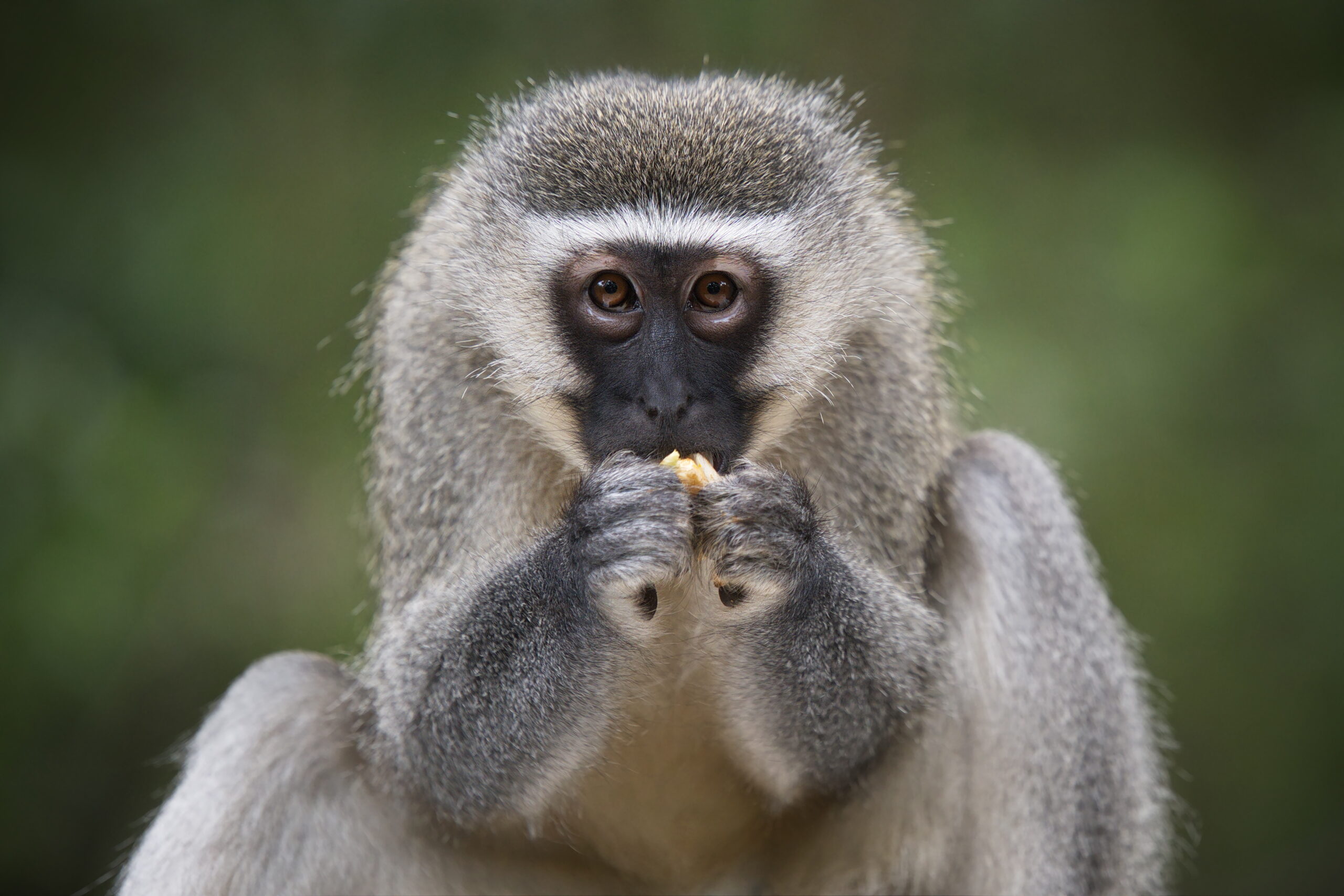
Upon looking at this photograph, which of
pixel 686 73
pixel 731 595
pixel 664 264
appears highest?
pixel 686 73

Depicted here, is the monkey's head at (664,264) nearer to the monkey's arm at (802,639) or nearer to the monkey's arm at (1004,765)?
the monkey's arm at (802,639)

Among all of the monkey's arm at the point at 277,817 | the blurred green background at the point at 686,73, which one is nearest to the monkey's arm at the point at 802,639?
the monkey's arm at the point at 277,817

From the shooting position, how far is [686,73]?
5375 millimetres

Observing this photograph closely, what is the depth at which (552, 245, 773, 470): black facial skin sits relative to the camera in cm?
295

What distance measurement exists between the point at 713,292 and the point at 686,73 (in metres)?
2.54

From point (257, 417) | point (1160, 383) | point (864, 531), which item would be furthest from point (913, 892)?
point (257, 417)

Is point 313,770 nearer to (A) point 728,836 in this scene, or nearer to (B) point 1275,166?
(A) point 728,836

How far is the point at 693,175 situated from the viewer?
3152 mm

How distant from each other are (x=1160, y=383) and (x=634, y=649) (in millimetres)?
3490

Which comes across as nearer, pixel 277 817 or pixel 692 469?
pixel 692 469

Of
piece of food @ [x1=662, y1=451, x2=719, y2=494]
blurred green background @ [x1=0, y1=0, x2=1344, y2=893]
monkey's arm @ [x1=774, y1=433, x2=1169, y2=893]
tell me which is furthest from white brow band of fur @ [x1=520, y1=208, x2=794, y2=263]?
blurred green background @ [x1=0, y1=0, x2=1344, y2=893]

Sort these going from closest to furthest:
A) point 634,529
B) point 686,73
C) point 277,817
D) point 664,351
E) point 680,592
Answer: point 634,529 < point 664,351 < point 680,592 < point 277,817 < point 686,73

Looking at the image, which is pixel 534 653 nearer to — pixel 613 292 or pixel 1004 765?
pixel 613 292

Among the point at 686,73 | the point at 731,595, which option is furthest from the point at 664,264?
the point at 686,73
